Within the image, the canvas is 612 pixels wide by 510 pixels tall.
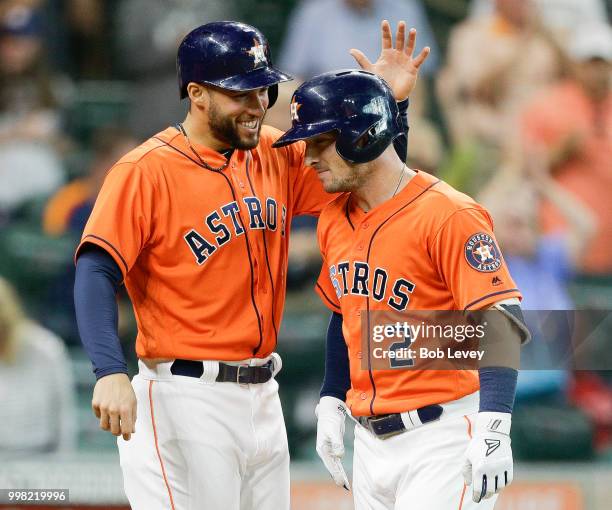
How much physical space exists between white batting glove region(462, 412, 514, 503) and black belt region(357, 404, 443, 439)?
0.18m

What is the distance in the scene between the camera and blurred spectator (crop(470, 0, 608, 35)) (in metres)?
6.14

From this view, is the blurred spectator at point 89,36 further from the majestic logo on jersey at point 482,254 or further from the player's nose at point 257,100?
the majestic logo on jersey at point 482,254

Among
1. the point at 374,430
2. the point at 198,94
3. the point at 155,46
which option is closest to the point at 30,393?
the point at 155,46

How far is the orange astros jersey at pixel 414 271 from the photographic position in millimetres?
2689

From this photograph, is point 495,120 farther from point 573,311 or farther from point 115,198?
point 115,198

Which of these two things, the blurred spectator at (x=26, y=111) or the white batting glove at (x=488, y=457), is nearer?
the white batting glove at (x=488, y=457)

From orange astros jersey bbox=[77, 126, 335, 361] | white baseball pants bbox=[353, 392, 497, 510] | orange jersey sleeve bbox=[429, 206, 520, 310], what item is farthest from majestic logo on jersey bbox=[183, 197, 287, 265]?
white baseball pants bbox=[353, 392, 497, 510]

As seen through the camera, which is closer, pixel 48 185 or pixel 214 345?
pixel 214 345

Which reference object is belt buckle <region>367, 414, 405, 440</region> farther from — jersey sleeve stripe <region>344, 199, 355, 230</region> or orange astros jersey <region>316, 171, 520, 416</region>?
jersey sleeve stripe <region>344, 199, 355, 230</region>

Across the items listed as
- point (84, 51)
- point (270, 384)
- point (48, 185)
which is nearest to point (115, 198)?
point (270, 384)

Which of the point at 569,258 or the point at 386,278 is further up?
the point at 386,278

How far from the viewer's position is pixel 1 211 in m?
5.98

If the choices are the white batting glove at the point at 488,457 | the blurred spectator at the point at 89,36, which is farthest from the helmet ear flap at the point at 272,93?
the blurred spectator at the point at 89,36

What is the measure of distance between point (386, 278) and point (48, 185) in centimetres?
362
